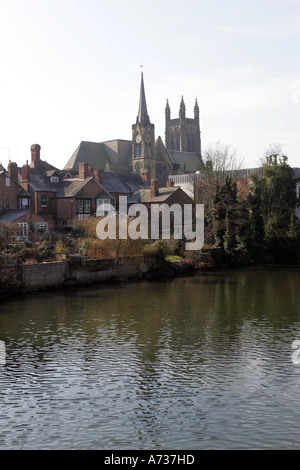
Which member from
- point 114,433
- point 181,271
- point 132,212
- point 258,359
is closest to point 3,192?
point 132,212

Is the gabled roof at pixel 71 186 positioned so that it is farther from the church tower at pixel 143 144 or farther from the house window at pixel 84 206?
the church tower at pixel 143 144

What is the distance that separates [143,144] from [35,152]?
51.9m

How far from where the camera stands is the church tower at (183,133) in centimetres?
14462

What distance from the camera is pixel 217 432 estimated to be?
13.4m

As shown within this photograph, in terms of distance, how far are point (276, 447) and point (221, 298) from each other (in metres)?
22.0

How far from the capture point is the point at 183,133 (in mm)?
144375

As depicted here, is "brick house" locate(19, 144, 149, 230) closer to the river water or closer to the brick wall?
the brick wall

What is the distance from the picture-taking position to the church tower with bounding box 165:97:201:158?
144625mm

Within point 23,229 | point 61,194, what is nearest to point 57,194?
point 61,194

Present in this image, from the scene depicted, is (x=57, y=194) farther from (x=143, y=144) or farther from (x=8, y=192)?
(x=143, y=144)

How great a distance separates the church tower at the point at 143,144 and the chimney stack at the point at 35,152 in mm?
48442

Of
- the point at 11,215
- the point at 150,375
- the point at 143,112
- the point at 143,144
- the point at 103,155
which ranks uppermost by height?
the point at 143,112

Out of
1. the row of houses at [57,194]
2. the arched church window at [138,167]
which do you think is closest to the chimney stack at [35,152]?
the row of houses at [57,194]
